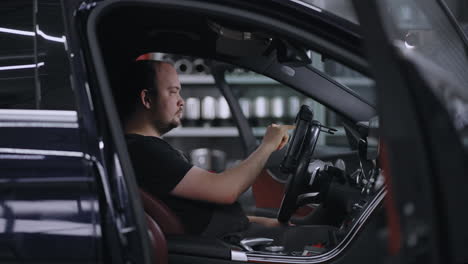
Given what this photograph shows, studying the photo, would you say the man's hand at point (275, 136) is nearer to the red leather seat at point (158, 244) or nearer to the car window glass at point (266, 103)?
the red leather seat at point (158, 244)

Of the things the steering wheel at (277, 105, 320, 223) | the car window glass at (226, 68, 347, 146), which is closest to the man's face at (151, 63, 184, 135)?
the steering wheel at (277, 105, 320, 223)

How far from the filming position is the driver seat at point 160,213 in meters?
1.60

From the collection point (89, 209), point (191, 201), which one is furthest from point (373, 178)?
point (89, 209)

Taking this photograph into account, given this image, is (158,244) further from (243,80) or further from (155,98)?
(243,80)

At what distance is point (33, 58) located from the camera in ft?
4.05

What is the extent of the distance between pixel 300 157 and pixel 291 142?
0.23ft

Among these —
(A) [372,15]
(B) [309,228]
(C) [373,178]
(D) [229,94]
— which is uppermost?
(A) [372,15]

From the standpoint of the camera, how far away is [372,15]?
2.58 ft

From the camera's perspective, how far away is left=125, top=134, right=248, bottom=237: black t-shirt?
5.41ft

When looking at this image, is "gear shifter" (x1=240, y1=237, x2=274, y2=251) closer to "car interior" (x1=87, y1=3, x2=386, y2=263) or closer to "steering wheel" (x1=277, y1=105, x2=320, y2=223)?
"car interior" (x1=87, y1=3, x2=386, y2=263)

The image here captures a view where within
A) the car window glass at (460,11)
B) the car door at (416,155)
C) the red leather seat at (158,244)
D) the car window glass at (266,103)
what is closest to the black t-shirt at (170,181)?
the red leather seat at (158,244)

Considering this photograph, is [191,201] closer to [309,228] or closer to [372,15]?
[309,228]

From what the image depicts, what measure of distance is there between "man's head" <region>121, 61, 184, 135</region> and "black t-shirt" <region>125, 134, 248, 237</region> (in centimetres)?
9

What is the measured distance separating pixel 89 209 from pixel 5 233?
164 mm
